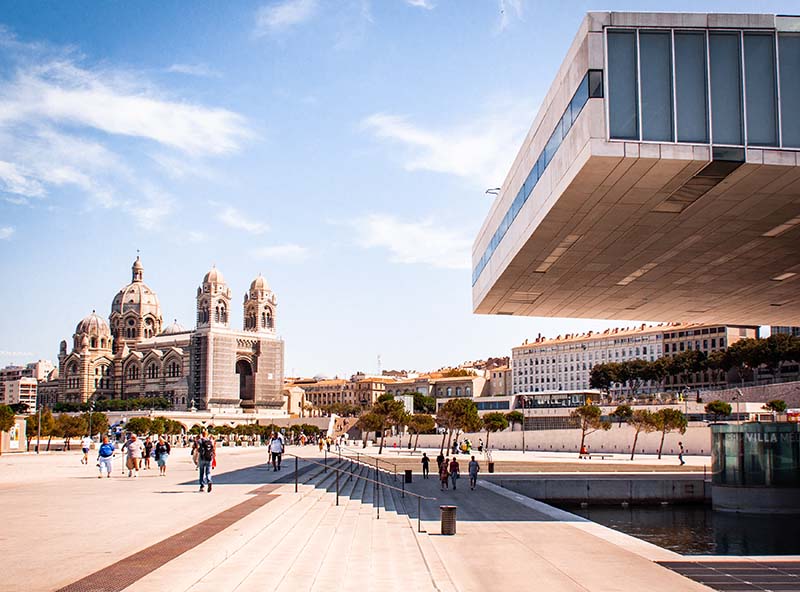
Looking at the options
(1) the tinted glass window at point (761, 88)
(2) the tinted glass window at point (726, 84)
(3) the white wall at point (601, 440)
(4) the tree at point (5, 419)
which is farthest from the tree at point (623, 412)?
(2) the tinted glass window at point (726, 84)

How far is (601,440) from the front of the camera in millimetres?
92875

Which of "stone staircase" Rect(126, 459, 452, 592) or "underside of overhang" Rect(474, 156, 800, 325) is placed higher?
"underside of overhang" Rect(474, 156, 800, 325)

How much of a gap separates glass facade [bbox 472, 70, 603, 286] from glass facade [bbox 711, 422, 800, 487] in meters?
14.6

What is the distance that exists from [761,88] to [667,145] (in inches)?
130

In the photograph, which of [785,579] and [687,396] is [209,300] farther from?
[785,579]

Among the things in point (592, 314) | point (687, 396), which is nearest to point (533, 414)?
point (687, 396)

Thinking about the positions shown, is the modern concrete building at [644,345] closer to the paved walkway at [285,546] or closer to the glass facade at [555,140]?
the glass facade at [555,140]

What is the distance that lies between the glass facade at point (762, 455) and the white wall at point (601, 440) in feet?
138

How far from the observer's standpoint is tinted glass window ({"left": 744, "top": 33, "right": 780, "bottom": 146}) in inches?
931

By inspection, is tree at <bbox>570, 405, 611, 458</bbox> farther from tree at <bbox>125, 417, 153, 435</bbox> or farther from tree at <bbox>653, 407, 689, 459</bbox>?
tree at <bbox>125, 417, 153, 435</bbox>

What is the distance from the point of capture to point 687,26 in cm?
2344

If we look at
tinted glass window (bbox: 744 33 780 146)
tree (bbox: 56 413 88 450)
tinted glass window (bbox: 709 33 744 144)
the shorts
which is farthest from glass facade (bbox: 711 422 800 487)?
tree (bbox: 56 413 88 450)

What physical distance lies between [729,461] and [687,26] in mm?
24303

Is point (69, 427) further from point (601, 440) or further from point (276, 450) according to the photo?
point (276, 450)
